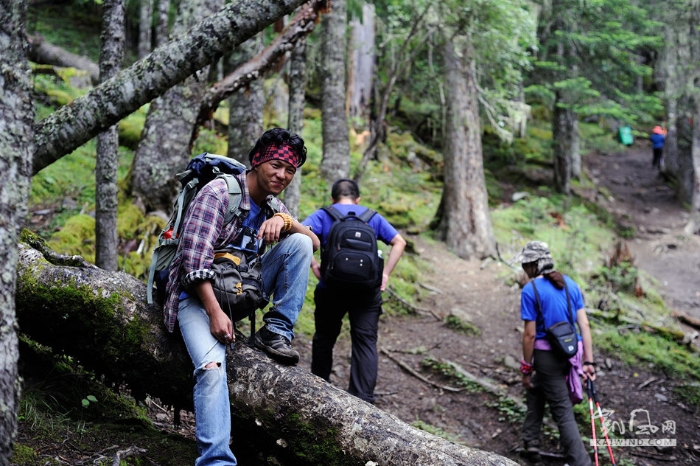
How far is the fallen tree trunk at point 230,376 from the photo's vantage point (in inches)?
130

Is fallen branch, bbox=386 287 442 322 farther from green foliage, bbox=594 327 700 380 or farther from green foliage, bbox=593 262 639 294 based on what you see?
green foliage, bbox=593 262 639 294

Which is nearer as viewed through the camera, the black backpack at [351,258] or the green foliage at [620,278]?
the black backpack at [351,258]

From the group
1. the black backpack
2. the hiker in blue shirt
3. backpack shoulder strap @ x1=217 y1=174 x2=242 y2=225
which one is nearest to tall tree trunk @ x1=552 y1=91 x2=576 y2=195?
the hiker in blue shirt

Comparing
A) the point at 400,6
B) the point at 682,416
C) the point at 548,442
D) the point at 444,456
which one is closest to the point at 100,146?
the point at 444,456

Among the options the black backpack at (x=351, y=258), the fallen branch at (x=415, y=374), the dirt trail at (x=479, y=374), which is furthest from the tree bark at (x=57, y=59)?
the black backpack at (x=351, y=258)

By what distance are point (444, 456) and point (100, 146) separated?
4564 mm

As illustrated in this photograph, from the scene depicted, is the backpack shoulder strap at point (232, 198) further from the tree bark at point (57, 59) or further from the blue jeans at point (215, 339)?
the tree bark at point (57, 59)

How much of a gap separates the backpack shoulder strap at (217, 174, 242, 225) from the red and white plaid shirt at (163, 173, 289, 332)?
27mm

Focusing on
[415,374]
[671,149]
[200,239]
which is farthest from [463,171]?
[671,149]

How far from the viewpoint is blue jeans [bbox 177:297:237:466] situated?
3119 millimetres

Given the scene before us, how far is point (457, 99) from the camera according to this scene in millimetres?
14594

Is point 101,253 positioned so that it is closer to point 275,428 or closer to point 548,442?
point 275,428

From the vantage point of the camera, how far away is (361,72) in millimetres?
Result: 19016

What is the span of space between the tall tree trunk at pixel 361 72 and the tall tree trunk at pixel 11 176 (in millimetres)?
16522
